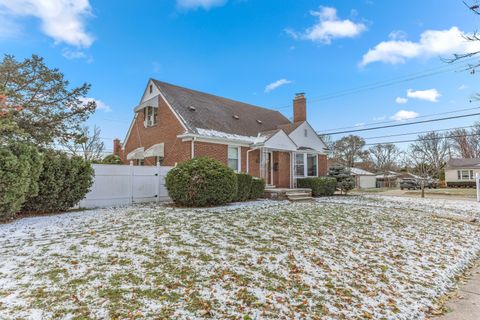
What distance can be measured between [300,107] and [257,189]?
8155 mm

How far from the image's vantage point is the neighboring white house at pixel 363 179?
40.4 meters

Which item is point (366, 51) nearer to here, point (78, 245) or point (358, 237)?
point (358, 237)

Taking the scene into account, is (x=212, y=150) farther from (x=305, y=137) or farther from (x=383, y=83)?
(x=383, y=83)

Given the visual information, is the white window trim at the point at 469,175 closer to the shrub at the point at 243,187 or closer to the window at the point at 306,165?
the window at the point at 306,165

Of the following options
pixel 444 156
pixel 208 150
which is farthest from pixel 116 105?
pixel 444 156

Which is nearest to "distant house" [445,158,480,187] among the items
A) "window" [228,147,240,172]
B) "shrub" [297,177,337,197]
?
"shrub" [297,177,337,197]

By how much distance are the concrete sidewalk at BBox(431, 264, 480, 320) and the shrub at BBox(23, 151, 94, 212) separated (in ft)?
31.1

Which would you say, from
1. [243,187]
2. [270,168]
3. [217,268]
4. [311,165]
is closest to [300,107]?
[311,165]

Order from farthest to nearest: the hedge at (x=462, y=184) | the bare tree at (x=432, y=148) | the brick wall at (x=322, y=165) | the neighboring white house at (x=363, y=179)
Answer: the bare tree at (x=432, y=148)
the neighboring white house at (x=363, y=179)
the hedge at (x=462, y=184)
the brick wall at (x=322, y=165)

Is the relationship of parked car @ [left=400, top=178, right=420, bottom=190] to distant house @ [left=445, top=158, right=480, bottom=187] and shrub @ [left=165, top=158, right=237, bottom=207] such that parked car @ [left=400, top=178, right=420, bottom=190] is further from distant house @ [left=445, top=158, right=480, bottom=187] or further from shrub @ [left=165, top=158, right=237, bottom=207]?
shrub @ [left=165, top=158, right=237, bottom=207]

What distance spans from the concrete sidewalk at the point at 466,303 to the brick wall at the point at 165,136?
10356mm

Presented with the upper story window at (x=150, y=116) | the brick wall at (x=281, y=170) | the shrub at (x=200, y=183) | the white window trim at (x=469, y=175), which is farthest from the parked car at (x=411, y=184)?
the upper story window at (x=150, y=116)

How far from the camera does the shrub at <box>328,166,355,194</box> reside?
1722cm

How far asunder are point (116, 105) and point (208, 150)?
13043 millimetres
